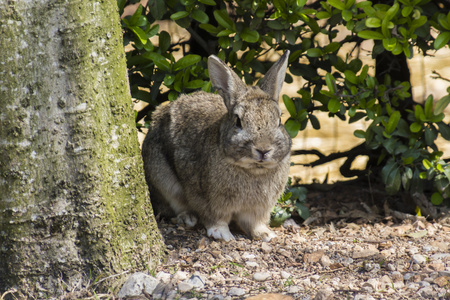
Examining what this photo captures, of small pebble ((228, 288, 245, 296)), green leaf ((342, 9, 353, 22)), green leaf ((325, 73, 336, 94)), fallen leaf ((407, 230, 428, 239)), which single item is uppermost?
green leaf ((342, 9, 353, 22))

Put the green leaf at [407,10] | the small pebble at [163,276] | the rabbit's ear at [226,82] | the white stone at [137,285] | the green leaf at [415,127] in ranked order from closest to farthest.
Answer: the white stone at [137,285]
the small pebble at [163,276]
the rabbit's ear at [226,82]
the green leaf at [407,10]
the green leaf at [415,127]

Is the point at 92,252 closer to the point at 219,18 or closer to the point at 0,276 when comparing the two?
the point at 0,276

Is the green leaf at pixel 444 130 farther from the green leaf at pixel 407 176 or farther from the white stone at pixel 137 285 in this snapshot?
the white stone at pixel 137 285

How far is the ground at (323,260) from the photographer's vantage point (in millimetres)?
3502

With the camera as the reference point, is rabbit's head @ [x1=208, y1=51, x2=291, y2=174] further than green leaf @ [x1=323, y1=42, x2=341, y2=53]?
No

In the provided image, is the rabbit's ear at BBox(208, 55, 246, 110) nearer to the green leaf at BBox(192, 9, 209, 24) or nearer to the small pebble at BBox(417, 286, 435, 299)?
the green leaf at BBox(192, 9, 209, 24)

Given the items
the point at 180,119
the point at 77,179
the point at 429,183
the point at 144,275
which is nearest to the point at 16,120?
the point at 77,179

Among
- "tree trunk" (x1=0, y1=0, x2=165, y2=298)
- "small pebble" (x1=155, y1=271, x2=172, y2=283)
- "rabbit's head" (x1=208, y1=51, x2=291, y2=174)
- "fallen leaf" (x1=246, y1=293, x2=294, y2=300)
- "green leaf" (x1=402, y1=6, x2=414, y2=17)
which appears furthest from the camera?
"green leaf" (x1=402, y1=6, x2=414, y2=17)

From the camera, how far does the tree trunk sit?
10.1ft

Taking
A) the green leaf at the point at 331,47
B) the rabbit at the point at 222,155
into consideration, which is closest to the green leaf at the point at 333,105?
the green leaf at the point at 331,47

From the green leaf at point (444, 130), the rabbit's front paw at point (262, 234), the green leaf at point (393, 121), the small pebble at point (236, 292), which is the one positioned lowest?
the rabbit's front paw at point (262, 234)

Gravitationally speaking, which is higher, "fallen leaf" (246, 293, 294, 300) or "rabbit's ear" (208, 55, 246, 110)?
"rabbit's ear" (208, 55, 246, 110)

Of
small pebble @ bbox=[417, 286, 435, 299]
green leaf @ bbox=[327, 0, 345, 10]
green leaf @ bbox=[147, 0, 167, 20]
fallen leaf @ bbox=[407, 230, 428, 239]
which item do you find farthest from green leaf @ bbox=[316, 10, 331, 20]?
small pebble @ bbox=[417, 286, 435, 299]

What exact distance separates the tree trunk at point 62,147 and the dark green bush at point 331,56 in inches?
51.0
